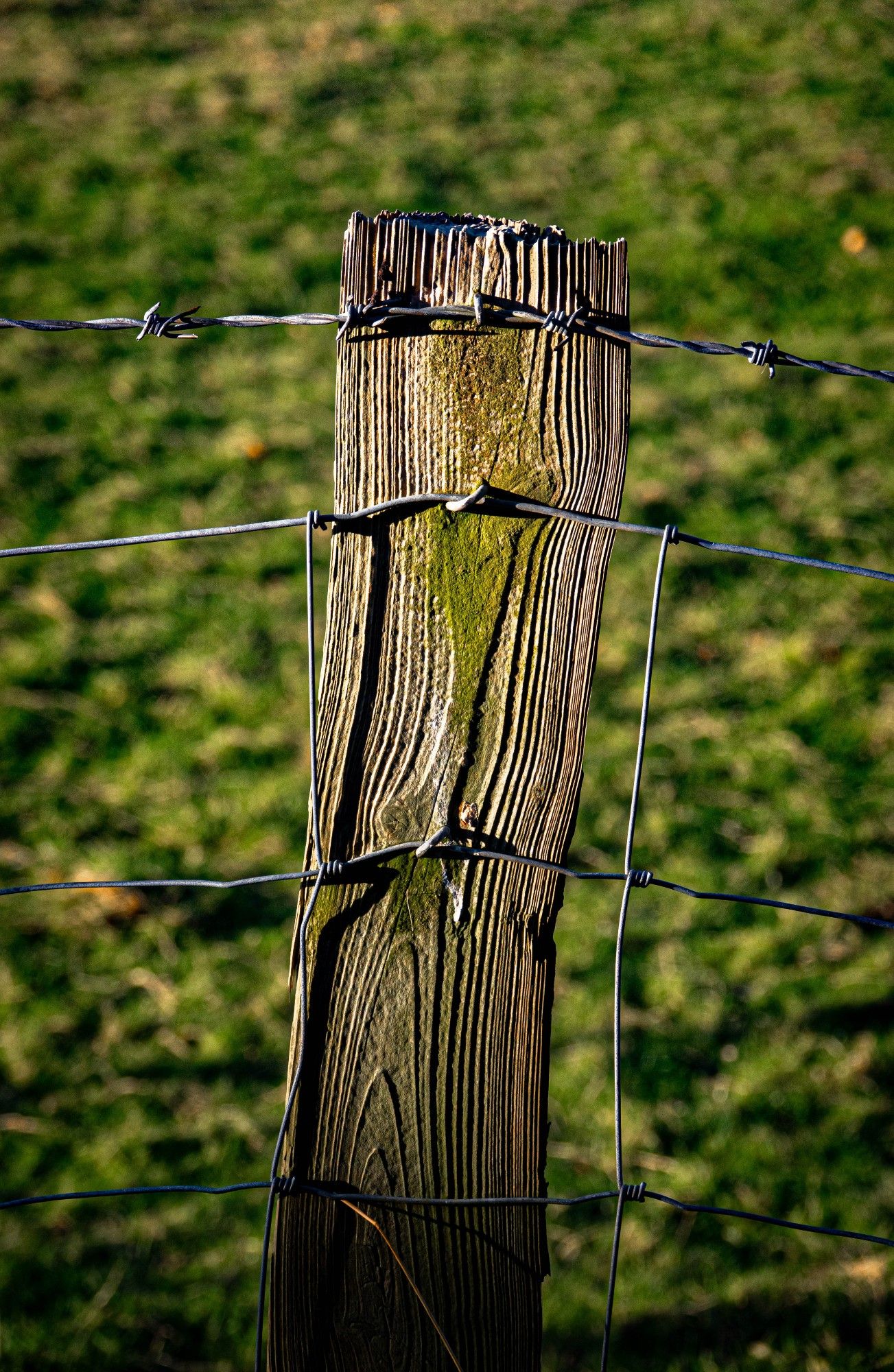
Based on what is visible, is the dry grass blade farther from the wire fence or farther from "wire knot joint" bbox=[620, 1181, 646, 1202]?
"wire knot joint" bbox=[620, 1181, 646, 1202]

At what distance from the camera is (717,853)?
10.3ft

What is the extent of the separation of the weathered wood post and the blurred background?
121 centimetres

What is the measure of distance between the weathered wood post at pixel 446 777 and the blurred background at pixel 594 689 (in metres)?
1.21

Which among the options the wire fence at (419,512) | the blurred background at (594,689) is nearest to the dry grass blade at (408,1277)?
the wire fence at (419,512)

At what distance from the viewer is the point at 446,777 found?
126 cm

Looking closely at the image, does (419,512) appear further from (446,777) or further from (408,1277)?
(408,1277)

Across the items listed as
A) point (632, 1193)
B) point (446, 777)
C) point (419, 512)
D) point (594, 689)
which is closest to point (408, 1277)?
point (632, 1193)

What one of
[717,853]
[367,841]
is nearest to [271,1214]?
[367,841]

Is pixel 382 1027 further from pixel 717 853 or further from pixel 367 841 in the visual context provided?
pixel 717 853

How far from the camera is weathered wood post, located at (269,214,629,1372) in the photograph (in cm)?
119

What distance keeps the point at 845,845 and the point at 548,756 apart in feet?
7.30

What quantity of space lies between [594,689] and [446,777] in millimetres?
2512

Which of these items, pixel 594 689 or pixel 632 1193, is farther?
pixel 594 689

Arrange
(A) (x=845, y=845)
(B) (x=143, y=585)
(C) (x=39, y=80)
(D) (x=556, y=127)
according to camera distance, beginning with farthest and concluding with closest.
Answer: (C) (x=39, y=80) < (D) (x=556, y=127) < (B) (x=143, y=585) < (A) (x=845, y=845)
